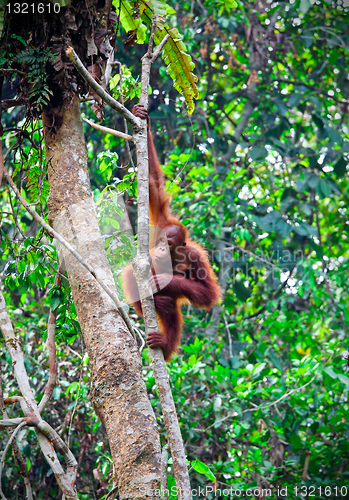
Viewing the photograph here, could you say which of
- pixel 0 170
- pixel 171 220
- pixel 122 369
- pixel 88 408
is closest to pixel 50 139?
pixel 0 170

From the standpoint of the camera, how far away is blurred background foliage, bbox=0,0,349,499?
338 centimetres

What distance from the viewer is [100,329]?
70.4 inches

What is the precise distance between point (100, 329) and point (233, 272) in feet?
11.1

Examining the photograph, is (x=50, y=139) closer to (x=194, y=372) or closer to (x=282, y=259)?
(x=194, y=372)

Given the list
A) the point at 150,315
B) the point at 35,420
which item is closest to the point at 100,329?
the point at 150,315

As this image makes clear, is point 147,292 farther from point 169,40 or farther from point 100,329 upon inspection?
point 169,40

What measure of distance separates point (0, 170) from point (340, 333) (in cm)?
419

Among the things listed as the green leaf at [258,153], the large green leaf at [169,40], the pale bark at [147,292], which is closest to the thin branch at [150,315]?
the pale bark at [147,292]

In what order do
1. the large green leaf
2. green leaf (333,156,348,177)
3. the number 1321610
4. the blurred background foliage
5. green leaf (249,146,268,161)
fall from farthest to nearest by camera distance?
green leaf (333,156,348,177) → green leaf (249,146,268,161) → the blurred background foliage → the large green leaf → the number 1321610

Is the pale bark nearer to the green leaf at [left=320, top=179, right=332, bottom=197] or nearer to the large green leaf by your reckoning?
the large green leaf

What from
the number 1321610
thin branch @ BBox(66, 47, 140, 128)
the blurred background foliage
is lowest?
the blurred background foliage

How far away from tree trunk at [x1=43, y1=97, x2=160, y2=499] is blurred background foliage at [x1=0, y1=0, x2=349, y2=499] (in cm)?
50

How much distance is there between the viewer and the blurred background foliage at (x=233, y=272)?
11.1 feet

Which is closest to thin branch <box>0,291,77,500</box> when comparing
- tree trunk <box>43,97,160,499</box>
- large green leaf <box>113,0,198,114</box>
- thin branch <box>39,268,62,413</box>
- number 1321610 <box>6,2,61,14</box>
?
thin branch <box>39,268,62,413</box>
